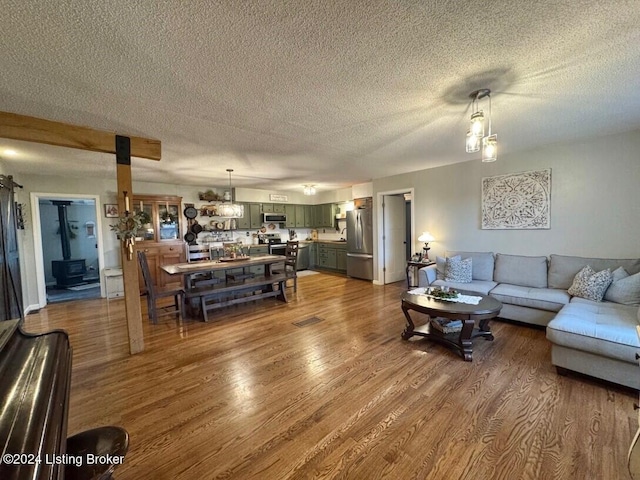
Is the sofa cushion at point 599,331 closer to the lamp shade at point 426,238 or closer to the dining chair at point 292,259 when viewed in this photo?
the lamp shade at point 426,238

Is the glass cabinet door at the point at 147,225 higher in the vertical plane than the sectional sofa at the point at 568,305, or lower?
higher

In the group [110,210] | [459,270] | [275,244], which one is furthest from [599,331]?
A: [110,210]

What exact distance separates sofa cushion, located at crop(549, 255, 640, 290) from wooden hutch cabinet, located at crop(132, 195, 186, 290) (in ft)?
22.0

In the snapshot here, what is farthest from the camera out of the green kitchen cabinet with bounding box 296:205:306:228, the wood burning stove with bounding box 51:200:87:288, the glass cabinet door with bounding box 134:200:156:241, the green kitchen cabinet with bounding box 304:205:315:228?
the green kitchen cabinet with bounding box 304:205:315:228

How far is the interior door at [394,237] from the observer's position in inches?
237

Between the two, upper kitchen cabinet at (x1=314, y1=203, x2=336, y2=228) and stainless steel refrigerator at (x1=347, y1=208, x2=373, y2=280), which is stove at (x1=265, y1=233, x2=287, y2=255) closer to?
upper kitchen cabinet at (x1=314, y1=203, x2=336, y2=228)

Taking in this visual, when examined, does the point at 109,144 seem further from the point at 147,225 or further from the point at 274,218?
the point at 274,218

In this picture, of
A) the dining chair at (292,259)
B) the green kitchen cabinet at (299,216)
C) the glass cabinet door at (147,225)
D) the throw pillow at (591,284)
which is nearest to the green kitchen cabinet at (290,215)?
the green kitchen cabinet at (299,216)

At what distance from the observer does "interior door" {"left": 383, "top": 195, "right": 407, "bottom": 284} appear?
19.7 feet

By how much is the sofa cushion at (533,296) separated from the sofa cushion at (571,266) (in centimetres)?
16

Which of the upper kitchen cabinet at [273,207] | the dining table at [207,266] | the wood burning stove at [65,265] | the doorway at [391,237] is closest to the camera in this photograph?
the dining table at [207,266]

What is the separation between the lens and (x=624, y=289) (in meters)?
2.81

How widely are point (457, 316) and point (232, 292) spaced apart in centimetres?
348

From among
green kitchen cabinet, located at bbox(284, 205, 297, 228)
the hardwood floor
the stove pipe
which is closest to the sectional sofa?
the hardwood floor
